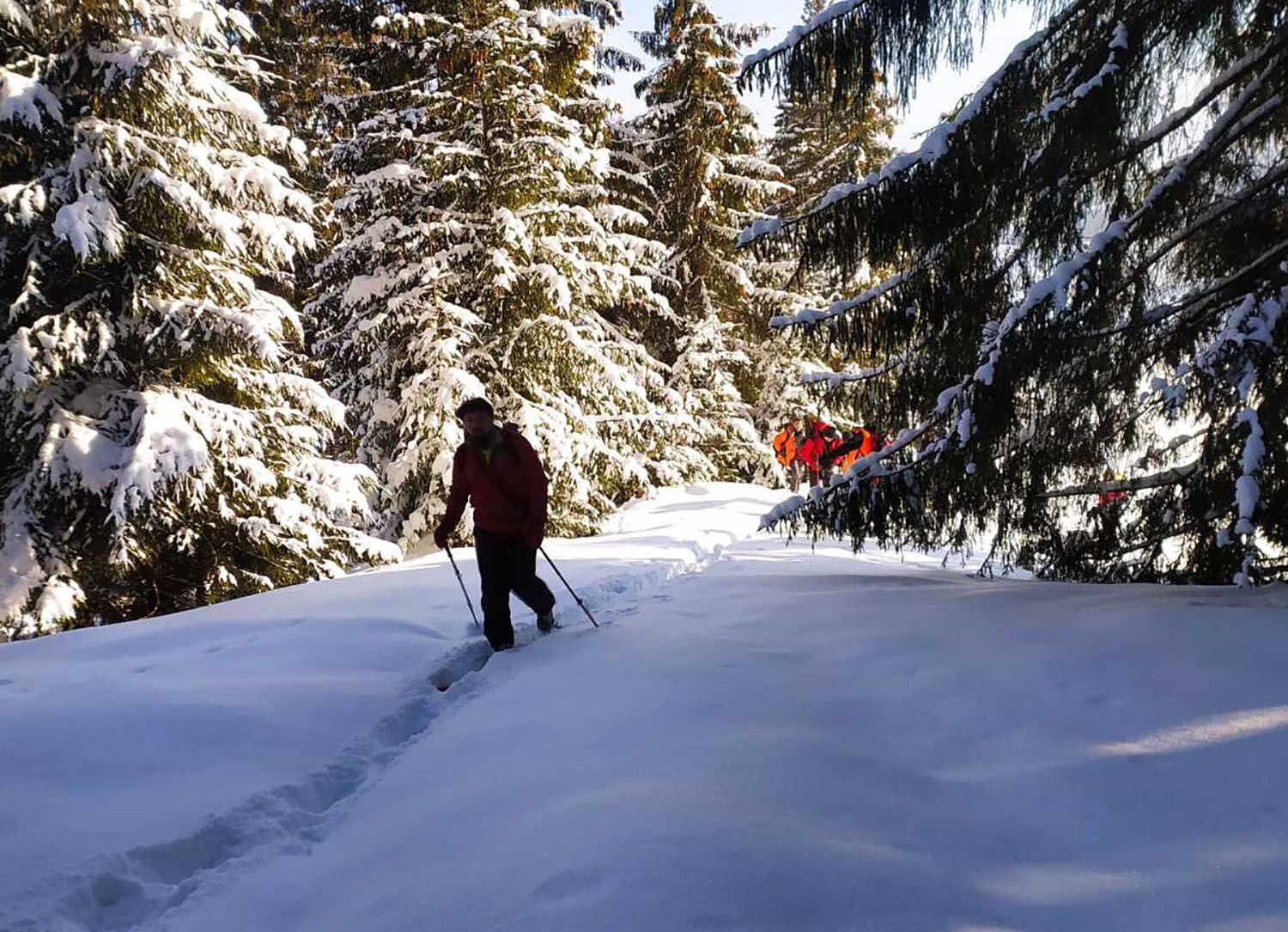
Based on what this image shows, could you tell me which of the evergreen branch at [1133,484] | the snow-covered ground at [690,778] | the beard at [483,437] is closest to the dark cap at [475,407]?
the beard at [483,437]

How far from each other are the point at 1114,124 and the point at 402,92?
11.4 metres

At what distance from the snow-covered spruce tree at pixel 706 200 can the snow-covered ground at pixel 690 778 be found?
44.5ft

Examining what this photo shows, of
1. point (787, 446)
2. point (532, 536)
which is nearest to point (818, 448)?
point (787, 446)

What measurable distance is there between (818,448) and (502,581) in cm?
911

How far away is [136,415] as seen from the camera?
824 cm

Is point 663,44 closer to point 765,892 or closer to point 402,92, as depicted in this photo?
point 402,92

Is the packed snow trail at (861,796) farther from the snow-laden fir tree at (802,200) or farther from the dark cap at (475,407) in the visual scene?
the snow-laden fir tree at (802,200)

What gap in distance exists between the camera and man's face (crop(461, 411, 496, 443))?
537 centimetres

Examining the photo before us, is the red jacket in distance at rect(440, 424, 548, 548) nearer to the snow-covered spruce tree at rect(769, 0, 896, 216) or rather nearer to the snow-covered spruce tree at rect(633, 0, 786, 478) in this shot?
the snow-covered spruce tree at rect(769, 0, 896, 216)

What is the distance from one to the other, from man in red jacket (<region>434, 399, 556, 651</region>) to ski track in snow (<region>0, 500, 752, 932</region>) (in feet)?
3.98

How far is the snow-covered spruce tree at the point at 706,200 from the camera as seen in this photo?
18.5 metres

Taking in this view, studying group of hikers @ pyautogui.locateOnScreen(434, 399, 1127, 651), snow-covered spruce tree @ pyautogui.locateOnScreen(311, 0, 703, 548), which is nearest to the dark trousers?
group of hikers @ pyautogui.locateOnScreen(434, 399, 1127, 651)

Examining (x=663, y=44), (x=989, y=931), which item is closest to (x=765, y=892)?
(x=989, y=931)

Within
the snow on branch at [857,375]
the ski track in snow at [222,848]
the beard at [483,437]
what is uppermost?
the snow on branch at [857,375]
